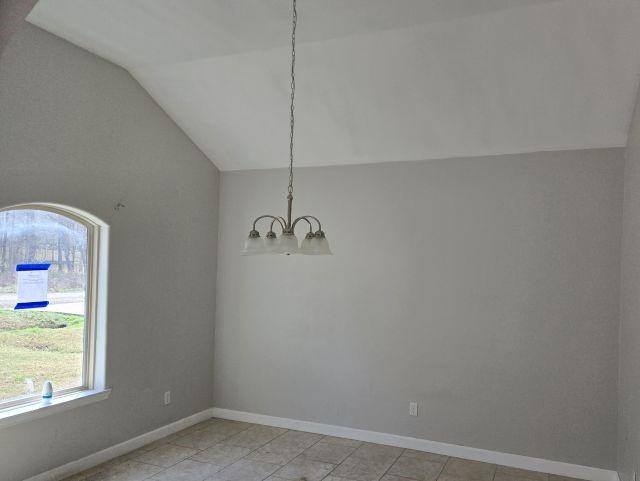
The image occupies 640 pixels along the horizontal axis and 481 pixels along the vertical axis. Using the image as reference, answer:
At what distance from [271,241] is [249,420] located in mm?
3193

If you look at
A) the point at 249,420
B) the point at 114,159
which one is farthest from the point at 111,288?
the point at 249,420

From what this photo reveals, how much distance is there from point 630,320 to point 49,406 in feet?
13.6

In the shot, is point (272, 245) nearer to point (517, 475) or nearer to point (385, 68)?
point (385, 68)

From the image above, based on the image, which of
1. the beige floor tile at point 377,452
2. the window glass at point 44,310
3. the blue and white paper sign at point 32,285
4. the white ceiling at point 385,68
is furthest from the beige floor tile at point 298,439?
the white ceiling at point 385,68

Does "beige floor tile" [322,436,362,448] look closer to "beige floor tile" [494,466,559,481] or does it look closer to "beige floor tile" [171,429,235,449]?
"beige floor tile" [171,429,235,449]

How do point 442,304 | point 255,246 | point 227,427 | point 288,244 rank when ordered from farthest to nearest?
point 227,427, point 442,304, point 255,246, point 288,244

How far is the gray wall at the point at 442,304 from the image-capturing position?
4281mm

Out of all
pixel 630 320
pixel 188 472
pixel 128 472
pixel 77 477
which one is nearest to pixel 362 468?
pixel 188 472

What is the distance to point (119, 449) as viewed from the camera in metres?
4.44

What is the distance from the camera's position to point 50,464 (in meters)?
3.84

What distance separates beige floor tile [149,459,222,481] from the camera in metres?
4.04

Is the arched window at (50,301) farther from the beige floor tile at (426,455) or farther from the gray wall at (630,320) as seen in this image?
the gray wall at (630,320)

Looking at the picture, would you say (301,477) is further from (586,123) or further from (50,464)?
(586,123)

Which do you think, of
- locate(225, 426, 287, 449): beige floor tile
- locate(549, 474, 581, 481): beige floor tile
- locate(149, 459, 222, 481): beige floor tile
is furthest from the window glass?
locate(549, 474, 581, 481): beige floor tile
